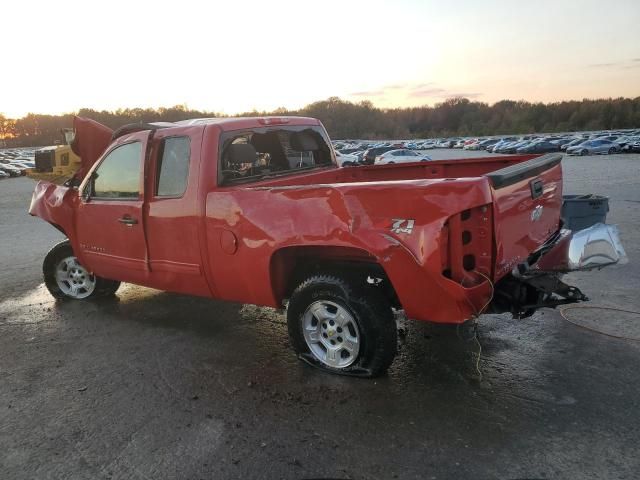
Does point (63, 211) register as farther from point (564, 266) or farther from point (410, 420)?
point (564, 266)

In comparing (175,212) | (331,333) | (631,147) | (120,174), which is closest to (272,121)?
(175,212)

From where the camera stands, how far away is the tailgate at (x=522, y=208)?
3.13 m

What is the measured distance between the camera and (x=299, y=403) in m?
3.49

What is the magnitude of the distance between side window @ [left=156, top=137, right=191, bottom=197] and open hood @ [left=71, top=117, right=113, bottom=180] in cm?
192

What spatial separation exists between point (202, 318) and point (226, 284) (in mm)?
1295

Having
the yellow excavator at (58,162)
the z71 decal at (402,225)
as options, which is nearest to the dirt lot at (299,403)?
the z71 decal at (402,225)

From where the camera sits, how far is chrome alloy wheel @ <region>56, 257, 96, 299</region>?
5.99 meters

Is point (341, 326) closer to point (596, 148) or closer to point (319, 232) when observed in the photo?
point (319, 232)

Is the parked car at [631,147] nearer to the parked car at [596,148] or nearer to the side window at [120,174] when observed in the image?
the parked car at [596,148]

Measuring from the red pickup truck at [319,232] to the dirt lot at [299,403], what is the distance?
0.49 meters

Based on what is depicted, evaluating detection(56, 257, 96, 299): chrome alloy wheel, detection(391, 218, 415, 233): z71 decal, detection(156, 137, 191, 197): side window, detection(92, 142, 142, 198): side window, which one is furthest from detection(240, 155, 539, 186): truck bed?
detection(56, 257, 96, 299): chrome alloy wheel

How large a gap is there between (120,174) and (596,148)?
152ft

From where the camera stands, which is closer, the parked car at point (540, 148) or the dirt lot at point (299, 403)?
the dirt lot at point (299, 403)

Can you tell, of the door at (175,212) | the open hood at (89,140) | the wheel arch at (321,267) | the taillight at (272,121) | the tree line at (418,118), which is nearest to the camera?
the wheel arch at (321,267)
